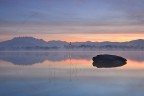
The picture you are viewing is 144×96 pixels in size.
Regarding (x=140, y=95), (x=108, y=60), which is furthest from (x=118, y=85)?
(x=108, y=60)

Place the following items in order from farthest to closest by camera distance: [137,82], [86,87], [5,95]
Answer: [137,82], [86,87], [5,95]

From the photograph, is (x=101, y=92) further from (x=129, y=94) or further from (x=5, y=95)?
(x=5, y=95)

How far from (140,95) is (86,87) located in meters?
4.17

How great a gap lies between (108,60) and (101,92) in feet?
79.4

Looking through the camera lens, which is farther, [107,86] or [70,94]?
[107,86]

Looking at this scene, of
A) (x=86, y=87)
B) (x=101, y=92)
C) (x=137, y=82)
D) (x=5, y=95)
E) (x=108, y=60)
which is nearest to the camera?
(x=5, y=95)

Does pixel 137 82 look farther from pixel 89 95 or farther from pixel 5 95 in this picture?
pixel 5 95

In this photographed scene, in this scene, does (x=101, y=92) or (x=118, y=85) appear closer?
(x=101, y=92)

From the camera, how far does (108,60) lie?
4116 centimetres

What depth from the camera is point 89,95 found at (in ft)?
53.1

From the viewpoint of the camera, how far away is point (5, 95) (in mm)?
15742

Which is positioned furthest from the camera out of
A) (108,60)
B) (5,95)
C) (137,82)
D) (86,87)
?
(108,60)

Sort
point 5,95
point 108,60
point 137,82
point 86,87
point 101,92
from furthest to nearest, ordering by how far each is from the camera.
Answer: point 108,60 < point 137,82 < point 86,87 < point 101,92 < point 5,95

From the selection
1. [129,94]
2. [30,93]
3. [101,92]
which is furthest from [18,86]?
[129,94]
